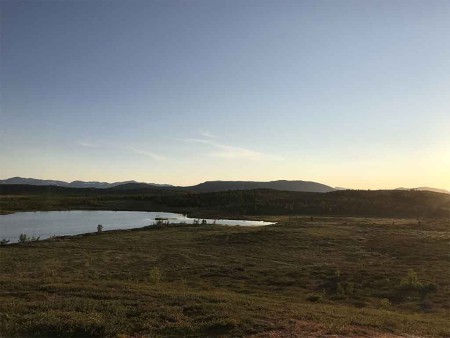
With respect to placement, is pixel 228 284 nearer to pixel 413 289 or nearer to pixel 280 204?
pixel 413 289

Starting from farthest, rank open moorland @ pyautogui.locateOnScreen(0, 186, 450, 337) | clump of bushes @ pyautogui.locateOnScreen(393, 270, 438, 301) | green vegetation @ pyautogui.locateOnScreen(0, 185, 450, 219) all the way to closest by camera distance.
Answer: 1. green vegetation @ pyautogui.locateOnScreen(0, 185, 450, 219)
2. clump of bushes @ pyautogui.locateOnScreen(393, 270, 438, 301)
3. open moorland @ pyautogui.locateOnScreen(0, 186, 450, 337)

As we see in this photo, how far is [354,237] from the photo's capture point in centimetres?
6400

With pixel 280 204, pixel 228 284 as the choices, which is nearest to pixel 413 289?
pixel 228 284

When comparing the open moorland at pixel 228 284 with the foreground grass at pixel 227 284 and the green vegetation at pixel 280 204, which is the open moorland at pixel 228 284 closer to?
the foreground grass at pixel 227 284

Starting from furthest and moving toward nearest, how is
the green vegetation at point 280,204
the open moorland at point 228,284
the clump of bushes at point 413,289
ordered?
the green vegetation at point 280,204
the clump of bushes at point 413,289
the open moorland at point 228,284

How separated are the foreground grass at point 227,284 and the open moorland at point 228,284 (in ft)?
0.27

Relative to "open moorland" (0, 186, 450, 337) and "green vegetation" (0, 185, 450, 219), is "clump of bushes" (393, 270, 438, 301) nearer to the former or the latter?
"open moorland" (0, 186, 450, 337)

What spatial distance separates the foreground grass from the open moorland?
83 mm

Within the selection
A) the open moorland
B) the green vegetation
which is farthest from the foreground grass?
the green vegetation

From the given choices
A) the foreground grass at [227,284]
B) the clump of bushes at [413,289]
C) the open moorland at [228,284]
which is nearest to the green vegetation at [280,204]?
the open moorland at [228,284]

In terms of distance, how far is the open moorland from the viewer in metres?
18.3

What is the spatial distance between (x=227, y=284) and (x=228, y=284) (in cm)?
7

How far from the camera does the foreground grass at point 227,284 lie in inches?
724

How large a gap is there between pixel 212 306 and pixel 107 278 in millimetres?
14066
